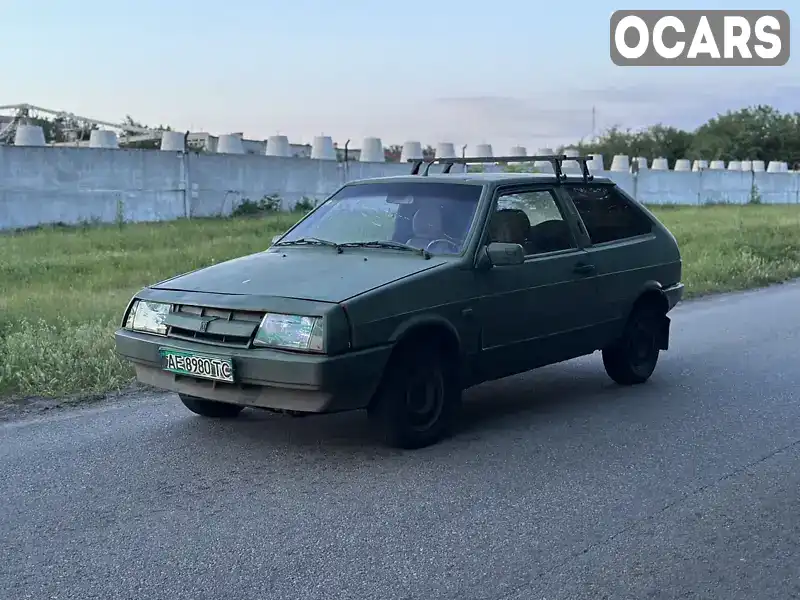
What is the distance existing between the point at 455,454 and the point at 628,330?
8.07 feet

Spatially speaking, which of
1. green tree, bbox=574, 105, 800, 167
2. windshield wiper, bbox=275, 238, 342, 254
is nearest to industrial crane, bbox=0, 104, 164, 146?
windshield wiper, bbox=275, 238, 342, 254

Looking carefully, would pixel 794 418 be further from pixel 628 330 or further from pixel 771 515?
pixel 771 515

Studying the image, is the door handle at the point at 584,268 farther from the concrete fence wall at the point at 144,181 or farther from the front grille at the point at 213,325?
the concrete fence wall at the point at 144,181

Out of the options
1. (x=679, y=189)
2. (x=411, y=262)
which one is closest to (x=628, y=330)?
(x=411, y=262)

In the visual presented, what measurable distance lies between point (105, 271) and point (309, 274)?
820cm

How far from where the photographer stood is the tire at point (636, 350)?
756 cm

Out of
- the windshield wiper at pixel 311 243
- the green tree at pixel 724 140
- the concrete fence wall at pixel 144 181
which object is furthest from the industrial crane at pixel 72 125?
the green tree at pixel 724 140

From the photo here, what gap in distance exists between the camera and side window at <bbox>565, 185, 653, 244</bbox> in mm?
7180

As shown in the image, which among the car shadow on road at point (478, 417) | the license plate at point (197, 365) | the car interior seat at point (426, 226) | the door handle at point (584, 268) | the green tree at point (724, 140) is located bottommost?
the car shadow on road at point (478, 417)

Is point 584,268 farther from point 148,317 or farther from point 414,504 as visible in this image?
point 148,317

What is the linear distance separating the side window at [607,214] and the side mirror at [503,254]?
1259 millimetres

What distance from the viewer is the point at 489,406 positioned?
6902 mm

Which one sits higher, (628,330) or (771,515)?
(628,330)

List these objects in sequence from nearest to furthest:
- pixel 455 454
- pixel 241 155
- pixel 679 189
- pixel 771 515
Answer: pixel 771 515 < pixel 455 454 < pixel 241 155 < pixel 679 189
